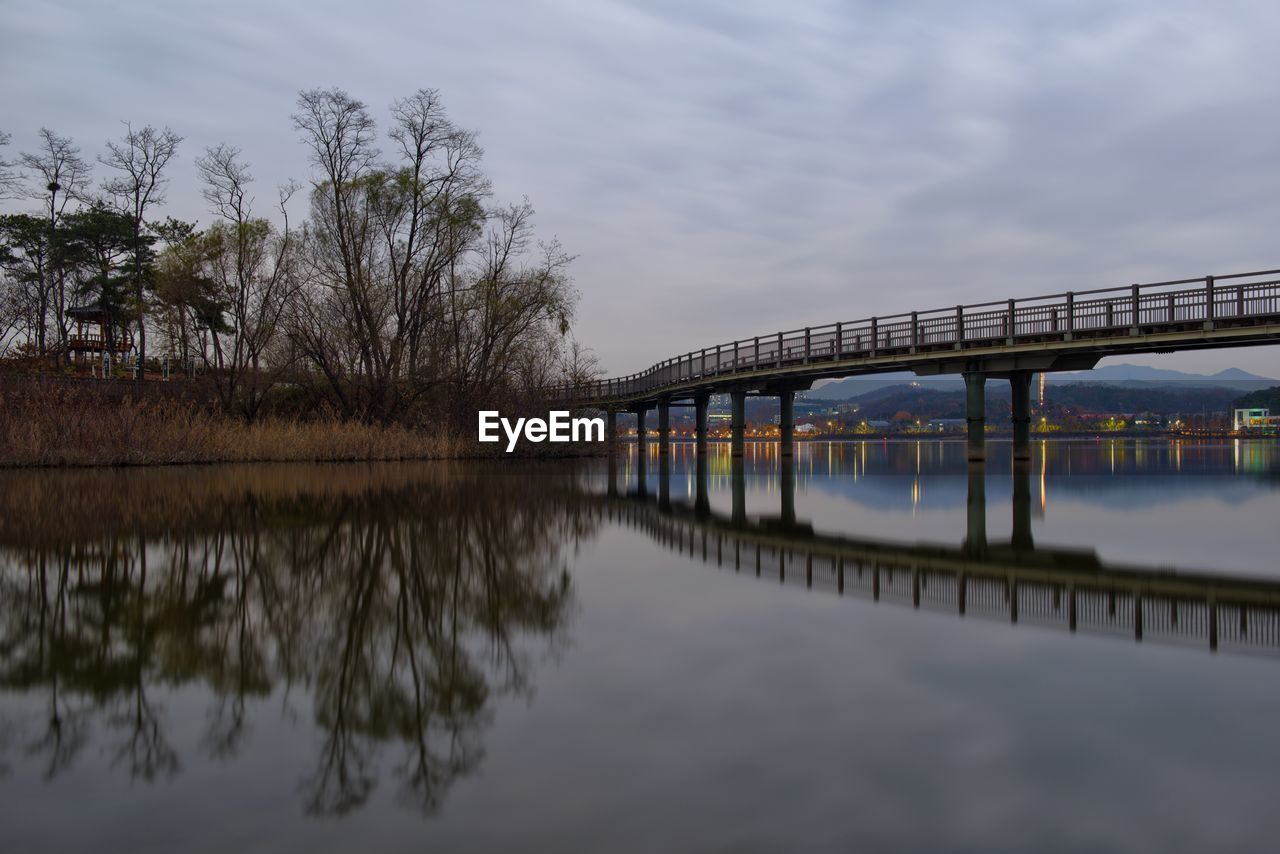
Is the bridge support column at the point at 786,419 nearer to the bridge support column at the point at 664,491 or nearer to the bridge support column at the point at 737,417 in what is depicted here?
the bridge support column at the point at 737,417

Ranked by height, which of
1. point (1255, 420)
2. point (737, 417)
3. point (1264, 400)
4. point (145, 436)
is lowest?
point (145, 436)

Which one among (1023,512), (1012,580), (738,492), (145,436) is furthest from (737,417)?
(1012,580)

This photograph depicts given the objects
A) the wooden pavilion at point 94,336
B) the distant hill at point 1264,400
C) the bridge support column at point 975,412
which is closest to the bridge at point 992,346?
the bridge support column at point 975,412

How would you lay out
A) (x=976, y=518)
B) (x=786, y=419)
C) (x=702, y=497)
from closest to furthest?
1. (x=976, y=518)
2. (x=702, y=497)
3. (x=786, y=419)

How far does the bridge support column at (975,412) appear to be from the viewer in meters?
33.6

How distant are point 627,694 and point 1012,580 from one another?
5921mm

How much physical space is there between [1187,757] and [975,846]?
157 centimetres

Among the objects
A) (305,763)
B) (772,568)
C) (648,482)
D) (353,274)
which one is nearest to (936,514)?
(772,568)

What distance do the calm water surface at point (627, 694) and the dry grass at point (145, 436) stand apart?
17929mm

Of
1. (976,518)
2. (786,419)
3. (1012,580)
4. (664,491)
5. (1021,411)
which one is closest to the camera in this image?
(1012,580)

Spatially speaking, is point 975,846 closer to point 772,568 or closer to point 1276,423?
point 772,568

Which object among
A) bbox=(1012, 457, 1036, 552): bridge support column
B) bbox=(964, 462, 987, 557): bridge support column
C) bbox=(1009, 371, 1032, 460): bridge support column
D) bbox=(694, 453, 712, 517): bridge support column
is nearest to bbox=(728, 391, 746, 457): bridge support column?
bbox=(694, 453, 712, 517): bridge support column

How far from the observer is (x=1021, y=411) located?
35594mm

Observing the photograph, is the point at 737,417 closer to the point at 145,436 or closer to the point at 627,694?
the point at 145,436
